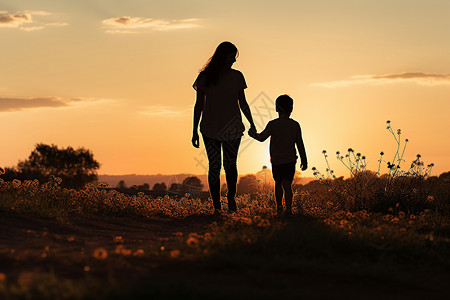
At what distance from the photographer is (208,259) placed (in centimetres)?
553

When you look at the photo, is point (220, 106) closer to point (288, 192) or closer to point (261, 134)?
point (261, 134)

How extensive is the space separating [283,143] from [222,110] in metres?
1.31

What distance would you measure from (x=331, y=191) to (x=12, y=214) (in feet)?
23.5

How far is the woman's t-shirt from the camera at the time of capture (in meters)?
9.93

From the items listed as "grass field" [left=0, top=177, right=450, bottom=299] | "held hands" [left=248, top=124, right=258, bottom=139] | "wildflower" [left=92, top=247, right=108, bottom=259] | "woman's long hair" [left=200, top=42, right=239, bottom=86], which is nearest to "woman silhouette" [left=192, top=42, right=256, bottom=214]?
"woman's long hair" [left=200, top=42, right=239, bottom=86]

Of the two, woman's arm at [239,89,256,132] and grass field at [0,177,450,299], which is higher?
woman's arm at [239,89,256,132]

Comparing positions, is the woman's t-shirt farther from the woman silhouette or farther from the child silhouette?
the child silhouette

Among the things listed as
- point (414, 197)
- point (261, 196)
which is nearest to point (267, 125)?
point (261, 196)

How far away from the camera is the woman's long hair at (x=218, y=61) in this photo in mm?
9906

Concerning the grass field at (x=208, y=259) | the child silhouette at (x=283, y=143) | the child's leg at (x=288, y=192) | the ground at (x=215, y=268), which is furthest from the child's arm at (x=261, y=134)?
the ground at (x=215, y=268)

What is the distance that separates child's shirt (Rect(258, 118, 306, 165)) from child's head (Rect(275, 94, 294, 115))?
165 millimetres

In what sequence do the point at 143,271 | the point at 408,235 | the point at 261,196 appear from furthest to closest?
the point at 261,196 → the point at 408,235 → the point at 143,271

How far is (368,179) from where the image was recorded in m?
12.2

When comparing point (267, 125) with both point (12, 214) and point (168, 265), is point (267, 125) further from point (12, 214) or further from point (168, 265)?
point (168, 265)
